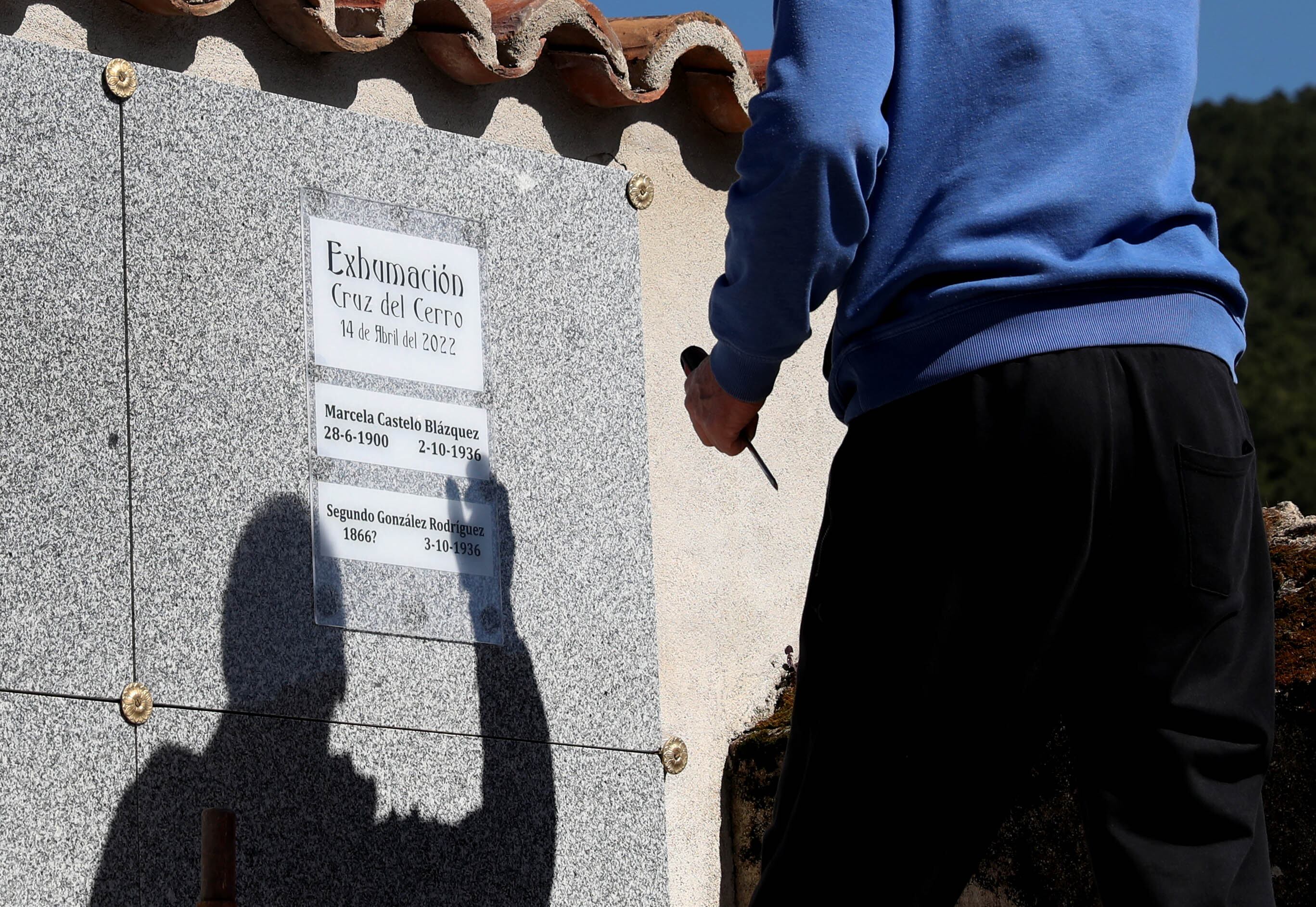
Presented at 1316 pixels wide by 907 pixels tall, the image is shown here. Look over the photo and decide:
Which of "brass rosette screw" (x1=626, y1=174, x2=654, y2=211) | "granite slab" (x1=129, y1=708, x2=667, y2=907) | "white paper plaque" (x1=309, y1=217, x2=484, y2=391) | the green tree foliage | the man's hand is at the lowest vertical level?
"granite slab" (x1=129, y1=708, x2=667, y2=907)

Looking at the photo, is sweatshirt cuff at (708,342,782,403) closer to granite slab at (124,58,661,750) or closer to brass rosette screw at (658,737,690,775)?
granite slab at (124,58,661,750)

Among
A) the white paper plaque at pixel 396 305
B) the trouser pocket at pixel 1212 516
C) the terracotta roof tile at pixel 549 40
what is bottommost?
the trouser pocket at pixel 1212 516

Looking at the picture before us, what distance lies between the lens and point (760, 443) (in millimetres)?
4164

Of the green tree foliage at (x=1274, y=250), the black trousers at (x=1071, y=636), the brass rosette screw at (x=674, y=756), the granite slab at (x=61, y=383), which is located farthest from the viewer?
the green tree foliage at (x=1274, y=250)

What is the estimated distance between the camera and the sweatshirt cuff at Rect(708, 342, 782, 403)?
203 centimetres

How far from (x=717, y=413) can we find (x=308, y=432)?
1.22 meters

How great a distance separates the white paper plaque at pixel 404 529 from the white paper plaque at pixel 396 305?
25 cm

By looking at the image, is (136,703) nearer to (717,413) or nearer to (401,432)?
(401,432)

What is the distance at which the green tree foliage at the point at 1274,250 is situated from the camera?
21.3 metres

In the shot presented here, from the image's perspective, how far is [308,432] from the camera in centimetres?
311

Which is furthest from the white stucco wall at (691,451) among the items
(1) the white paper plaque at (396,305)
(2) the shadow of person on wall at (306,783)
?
(2) the shadow of person on wall at (306,783)

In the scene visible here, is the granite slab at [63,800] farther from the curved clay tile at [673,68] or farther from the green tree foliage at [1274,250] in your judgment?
the green tree foliage at [1274,250]

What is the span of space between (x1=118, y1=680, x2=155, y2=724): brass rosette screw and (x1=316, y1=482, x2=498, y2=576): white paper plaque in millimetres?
433

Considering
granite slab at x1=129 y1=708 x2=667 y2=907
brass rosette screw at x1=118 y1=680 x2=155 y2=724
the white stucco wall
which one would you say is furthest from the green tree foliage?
brass rosette screw at x1=118 y1=680 x2=155 y2=724
